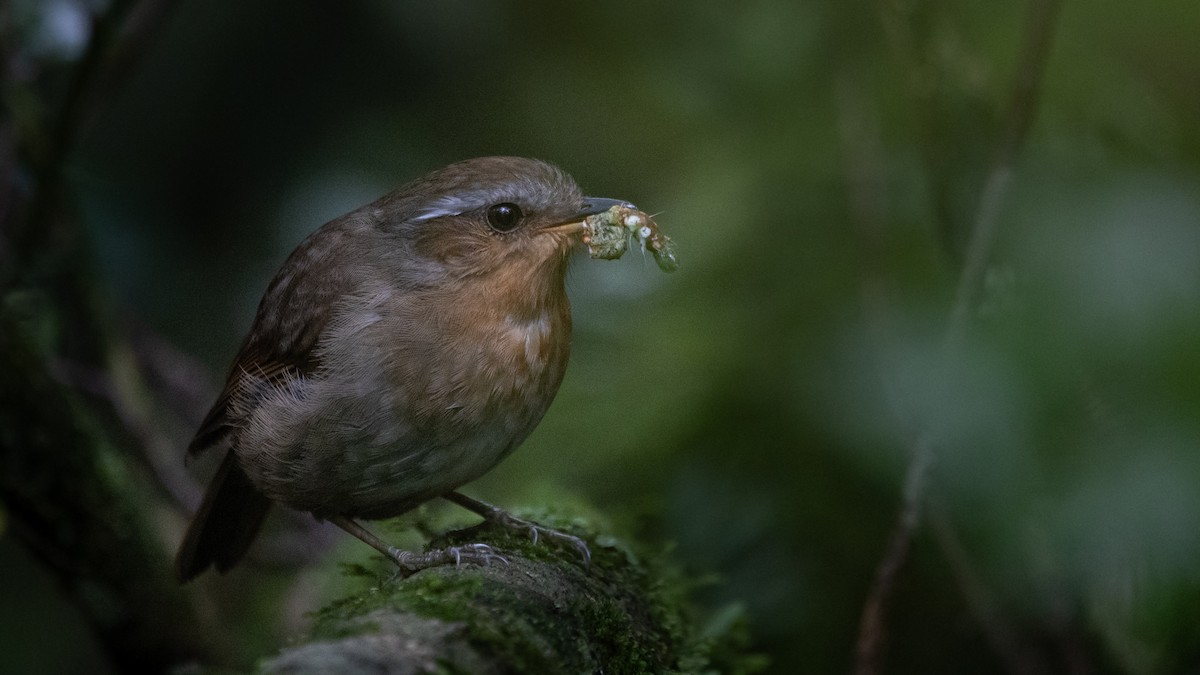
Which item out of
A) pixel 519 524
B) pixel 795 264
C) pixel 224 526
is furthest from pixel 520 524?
pixel 795 264

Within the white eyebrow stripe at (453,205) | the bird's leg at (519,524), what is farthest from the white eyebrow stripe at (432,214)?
the bird's leg at (519,524)

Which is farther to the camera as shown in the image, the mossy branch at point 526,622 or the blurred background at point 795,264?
the blurred background at point 795,264

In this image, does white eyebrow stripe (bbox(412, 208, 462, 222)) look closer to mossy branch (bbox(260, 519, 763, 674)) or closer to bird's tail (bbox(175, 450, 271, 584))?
mossy branch (bbox(260, 519, 763, 674))

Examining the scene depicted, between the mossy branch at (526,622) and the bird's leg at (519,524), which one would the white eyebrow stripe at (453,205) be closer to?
the bird's leg at (519,524)

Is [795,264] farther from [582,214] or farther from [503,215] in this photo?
[503,215]

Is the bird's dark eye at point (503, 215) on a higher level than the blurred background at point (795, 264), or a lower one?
lower

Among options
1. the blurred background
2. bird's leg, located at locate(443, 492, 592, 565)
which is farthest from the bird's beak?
the blurred background
